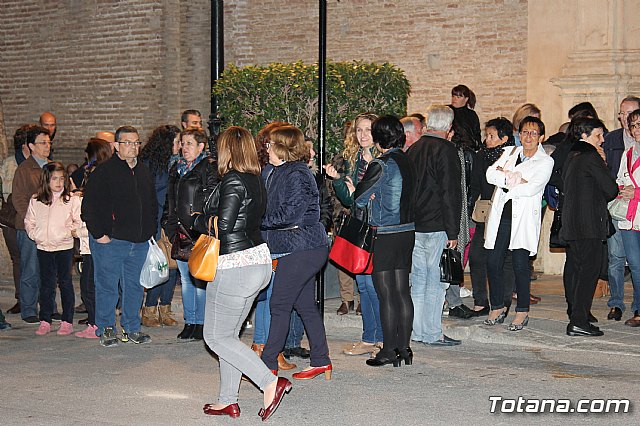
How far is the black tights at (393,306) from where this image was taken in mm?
8914

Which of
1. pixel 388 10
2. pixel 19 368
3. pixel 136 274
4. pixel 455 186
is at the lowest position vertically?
pixel 19 368

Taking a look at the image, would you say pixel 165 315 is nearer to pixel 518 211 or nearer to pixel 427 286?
pixel 427 286

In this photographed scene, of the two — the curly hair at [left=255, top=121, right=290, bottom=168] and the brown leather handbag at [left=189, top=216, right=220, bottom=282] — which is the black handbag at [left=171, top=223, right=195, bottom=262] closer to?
the curly hair at [left=255, top=121, right=290, bottom=168]

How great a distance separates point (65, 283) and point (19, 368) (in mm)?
2210

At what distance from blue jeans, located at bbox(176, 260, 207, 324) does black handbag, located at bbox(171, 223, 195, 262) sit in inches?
16.2

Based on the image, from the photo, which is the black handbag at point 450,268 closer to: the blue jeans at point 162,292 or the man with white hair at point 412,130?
the man with white hair at point 412,130

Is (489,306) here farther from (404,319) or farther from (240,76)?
(240,76)

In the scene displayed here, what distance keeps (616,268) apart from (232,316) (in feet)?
17.7

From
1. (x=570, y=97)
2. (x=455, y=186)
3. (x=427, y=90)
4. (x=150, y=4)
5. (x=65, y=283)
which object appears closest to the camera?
(x=455, y=186)

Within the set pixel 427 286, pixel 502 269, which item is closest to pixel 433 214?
pixel 427 286

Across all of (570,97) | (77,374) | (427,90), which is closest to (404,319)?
(77,374)

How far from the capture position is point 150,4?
1931 centimetres

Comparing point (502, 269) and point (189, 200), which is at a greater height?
point (189, 200)

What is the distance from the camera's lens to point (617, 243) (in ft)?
37.0
